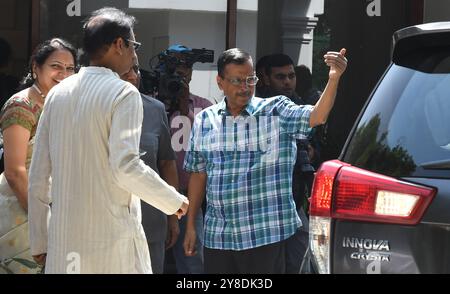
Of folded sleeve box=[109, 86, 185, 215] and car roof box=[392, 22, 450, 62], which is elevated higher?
car roof box=[392, 22, 450, 62]

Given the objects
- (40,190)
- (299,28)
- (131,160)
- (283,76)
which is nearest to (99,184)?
(131,160)

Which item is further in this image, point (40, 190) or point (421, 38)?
point (40, 190)

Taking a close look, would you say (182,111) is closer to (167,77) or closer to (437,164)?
(167,77)

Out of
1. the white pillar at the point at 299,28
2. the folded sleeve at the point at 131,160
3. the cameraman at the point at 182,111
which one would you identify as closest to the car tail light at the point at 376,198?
the folded sleeve at the point at 131,160

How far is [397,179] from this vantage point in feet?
10.7

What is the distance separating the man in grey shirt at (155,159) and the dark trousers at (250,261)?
1.22 ft

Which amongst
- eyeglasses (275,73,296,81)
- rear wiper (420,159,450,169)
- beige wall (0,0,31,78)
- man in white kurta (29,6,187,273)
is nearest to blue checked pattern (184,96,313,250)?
man in white kurta (29,6,187,273)

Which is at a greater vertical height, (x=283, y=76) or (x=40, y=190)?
(x=283, y=76)

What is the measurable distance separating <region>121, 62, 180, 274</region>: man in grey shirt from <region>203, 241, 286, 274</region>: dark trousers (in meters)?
0.37

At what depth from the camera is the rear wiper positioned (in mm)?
3182

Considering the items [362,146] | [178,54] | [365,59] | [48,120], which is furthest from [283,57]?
[362,146]

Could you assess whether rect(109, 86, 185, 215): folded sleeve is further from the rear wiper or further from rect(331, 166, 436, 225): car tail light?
the rear wiper

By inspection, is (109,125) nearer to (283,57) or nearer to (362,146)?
(362,146)

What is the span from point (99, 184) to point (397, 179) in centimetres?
133
